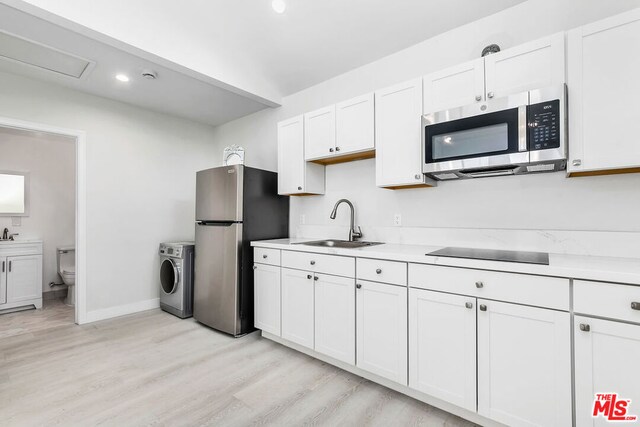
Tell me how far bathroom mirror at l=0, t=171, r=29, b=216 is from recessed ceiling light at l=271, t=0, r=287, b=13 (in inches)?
169

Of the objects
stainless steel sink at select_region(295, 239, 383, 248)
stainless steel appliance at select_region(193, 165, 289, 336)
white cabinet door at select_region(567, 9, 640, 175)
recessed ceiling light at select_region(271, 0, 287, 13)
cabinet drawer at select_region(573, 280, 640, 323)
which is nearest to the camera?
cabinet drawer at select_region(573, 280, 640, 323)

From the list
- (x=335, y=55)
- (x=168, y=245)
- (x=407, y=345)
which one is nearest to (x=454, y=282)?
(x=407, y=345)

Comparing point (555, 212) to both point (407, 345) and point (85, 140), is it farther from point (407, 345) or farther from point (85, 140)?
point (85, 140)

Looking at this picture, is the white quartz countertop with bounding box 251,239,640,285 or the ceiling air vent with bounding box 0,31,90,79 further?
the ceiling air vent with bounding box 0,31,90,79

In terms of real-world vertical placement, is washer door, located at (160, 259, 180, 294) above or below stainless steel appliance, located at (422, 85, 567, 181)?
below

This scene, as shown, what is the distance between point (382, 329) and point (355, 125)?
1.57 m

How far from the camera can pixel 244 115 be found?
4.10 meters

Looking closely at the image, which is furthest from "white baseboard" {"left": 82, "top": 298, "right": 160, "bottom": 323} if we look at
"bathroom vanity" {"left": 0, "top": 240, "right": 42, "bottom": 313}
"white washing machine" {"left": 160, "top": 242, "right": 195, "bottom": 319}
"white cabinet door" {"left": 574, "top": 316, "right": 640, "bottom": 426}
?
"white cabinet door" {"left": 574, "top": 316, "right": 640, "bottom": 426}

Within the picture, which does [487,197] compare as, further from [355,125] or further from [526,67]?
[355,125]

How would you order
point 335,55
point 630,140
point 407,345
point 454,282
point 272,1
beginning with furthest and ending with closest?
point 335,55 < point 272,1 < point 407,345 < point 454,282 < point 630,140

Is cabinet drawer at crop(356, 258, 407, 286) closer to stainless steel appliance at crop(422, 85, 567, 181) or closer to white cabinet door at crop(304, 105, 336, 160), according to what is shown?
stainless steel appliance at crop(422, 85, 567, 181)

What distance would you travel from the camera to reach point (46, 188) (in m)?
4.43

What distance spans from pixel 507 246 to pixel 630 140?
85cm

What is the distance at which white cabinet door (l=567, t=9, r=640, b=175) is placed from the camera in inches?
58.8
